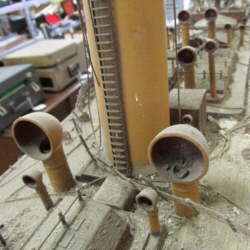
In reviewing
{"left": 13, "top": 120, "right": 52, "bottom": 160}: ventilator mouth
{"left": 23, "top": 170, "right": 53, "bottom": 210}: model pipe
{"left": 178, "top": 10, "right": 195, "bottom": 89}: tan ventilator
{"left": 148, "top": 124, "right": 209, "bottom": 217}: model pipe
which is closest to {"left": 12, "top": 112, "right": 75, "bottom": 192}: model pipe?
{"left": 13, "top": 120, "right": 52, "bottom": 160}: ventilator mouth

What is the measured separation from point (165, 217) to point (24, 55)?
223 cm

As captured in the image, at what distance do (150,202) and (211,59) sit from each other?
136cm

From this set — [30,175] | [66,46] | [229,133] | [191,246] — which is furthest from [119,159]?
[66,46]

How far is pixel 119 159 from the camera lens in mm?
1627

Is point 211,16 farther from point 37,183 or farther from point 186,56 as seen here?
point 37,183

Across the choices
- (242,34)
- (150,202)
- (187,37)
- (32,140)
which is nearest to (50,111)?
(32,140)

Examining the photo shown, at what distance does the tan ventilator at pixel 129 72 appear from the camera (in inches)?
51.3

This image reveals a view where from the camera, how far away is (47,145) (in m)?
1.54

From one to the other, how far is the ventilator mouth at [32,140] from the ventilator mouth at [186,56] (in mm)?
991

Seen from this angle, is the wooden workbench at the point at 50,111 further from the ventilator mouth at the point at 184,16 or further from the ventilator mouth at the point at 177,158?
the ventilator mouth at the point at 177,158

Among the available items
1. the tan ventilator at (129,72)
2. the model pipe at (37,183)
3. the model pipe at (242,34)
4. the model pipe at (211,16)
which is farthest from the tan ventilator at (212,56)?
the model pipe at (37,183)

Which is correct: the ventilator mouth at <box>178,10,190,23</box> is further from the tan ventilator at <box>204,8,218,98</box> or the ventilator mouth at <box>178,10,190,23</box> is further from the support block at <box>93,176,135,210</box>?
the support block at <box>93,176,135,210</box>

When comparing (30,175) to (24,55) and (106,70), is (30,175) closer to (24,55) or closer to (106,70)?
(106,70)

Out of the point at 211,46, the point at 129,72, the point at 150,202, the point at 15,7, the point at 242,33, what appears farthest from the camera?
the point at 242,33
